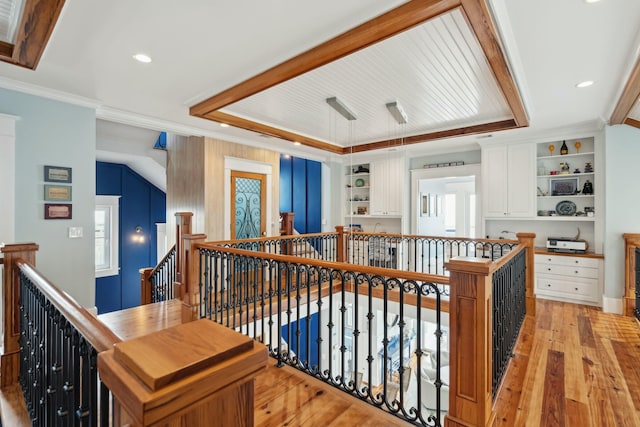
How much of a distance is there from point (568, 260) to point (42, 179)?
6869 millimetres

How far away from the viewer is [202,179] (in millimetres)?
5109

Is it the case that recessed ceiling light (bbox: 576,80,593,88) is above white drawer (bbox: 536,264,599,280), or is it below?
above

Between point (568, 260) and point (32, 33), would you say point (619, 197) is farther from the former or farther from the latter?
point (32, 33)

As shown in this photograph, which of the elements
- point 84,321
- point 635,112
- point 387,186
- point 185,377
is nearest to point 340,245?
point 387,186

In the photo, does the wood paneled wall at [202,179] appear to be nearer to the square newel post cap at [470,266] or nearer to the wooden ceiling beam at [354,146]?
the wooden ceiling beam at [354,146]

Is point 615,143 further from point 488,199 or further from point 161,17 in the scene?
point 161,17

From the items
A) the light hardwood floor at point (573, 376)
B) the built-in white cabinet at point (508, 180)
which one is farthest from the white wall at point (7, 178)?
the built-in white cabinet at point (508, 180)

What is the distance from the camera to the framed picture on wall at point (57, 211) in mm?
3475

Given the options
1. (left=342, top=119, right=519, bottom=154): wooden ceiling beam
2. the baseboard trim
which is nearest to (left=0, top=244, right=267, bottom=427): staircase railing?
(left=342, top=119, right=519, bottom=154): wooden ceiling beam

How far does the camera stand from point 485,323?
67.8 inches

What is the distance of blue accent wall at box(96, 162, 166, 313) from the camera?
22.9 feet

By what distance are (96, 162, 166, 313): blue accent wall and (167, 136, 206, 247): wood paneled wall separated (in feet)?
6.71

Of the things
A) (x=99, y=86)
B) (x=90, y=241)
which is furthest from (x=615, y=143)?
(x=90, y=241)

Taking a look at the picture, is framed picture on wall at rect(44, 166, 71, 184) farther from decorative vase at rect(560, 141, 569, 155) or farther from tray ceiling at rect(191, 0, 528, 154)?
decorative vase at rect(560, 141, 569, 155)
